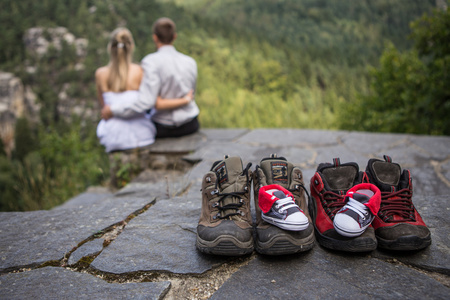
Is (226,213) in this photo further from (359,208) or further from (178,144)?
(178,144)

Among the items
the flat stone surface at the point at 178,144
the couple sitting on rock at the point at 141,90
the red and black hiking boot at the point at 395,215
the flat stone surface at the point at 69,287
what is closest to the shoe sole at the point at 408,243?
the red and black hiking boot at the point at 395,215

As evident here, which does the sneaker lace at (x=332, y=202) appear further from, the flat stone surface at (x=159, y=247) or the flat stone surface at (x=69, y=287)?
the flat stone surface at (x=69, y=287)

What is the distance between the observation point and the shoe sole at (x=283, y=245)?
124cm

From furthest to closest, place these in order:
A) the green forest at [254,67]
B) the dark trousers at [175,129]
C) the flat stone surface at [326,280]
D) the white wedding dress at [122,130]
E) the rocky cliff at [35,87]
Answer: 1. the rocky cliff at [35,87]
2. the green forest at [254,67]
3. the dark trousers at [175,129]
4. the white wedding dress at [122,130]
5. the flat stone surface at [326,280]

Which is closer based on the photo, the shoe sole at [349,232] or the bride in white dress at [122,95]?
the shoe sole at [349,232]

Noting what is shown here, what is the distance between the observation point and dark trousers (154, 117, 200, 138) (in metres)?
3.73

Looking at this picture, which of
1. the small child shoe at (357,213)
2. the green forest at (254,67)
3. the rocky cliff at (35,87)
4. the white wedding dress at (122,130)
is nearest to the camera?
the small child shoe at (357,213)

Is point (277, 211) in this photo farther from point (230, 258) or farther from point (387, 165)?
point (387, 165)

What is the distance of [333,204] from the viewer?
137cm

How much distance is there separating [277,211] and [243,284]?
306mm

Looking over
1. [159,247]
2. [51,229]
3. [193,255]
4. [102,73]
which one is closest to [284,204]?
[193,255]

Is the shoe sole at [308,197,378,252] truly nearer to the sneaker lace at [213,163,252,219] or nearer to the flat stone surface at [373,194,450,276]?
the flat stone surface at [373,194,450,276]

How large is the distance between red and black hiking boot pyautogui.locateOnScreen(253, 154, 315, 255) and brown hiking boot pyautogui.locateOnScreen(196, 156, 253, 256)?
2.0 inches

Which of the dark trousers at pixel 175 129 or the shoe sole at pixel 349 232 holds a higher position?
the dark trousers at pixel 175 129
